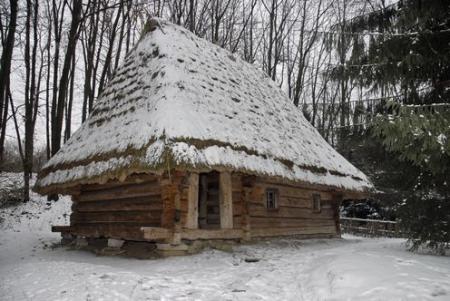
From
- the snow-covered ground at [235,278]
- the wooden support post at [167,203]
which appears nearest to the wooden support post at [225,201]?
→ the snow-covered ground at [235,278]

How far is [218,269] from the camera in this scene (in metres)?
7.90

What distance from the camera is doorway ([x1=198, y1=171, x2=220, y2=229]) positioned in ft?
39.3

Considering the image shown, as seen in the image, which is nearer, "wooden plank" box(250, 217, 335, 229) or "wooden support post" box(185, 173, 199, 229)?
"wooden support post" box(185, 173, 199, 229)

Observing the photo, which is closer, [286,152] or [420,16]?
[420,16]

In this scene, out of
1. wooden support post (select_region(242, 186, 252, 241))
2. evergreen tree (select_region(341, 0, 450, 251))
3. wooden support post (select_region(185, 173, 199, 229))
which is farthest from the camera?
wooden support post (select_region(242, 186, 252, 241))

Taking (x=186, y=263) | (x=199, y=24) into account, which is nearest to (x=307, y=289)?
(x=186, y=263)

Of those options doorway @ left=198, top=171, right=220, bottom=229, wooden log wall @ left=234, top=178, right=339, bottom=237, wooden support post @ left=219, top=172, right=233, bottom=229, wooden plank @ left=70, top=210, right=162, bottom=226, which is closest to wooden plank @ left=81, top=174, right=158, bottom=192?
wooden plank @ left=70, top=210, right=162, bottom=226

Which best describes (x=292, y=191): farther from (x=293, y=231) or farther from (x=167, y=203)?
(x=167, y=203)

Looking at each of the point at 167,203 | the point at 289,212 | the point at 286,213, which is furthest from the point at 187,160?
the point at 289,212

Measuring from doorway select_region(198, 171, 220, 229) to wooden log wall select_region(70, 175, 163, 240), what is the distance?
2274 millimetres

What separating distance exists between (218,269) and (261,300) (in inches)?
83.6

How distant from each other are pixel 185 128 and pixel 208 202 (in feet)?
12.1

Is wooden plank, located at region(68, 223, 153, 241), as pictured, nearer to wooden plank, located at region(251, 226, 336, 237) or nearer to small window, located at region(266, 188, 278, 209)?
wooden plank, located at region(251, 226, 336, 237)

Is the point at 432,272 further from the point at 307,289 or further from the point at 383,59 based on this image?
the point at 383,59
